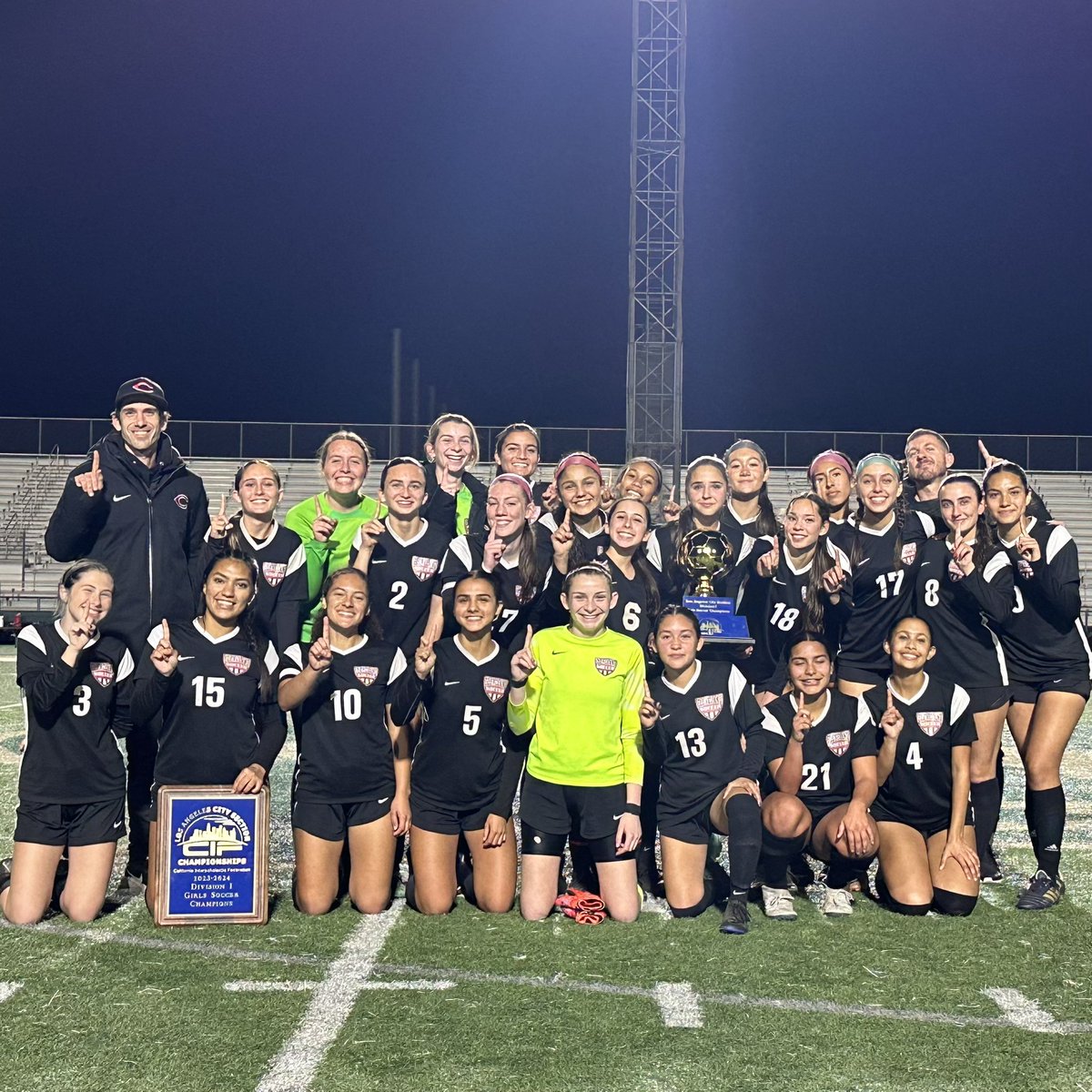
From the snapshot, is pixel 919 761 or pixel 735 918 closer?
pixel 735 918

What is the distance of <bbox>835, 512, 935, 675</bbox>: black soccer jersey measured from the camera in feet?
15.7

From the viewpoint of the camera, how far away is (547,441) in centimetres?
2200

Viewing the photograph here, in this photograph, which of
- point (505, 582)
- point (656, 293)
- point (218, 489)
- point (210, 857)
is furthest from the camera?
point (218, 489)

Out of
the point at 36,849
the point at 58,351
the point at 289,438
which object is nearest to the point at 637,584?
the point at 36,849

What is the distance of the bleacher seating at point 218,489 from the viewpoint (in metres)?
20.8

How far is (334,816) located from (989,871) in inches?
103

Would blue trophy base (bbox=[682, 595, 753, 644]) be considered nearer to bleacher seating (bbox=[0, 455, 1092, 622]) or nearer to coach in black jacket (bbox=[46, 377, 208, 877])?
coach in black jacket (bbox=[46, 377, 208, 877])

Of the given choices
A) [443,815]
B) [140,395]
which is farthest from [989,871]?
[140,395]

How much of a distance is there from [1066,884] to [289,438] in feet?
62.6

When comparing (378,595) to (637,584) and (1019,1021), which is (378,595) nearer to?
(637,584)

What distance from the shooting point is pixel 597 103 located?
22.5 metres

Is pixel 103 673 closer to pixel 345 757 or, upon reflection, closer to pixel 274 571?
pixel 274 571

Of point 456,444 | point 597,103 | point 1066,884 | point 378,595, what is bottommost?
point 1066,884

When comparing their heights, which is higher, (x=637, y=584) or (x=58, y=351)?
(x=58, y=351)
